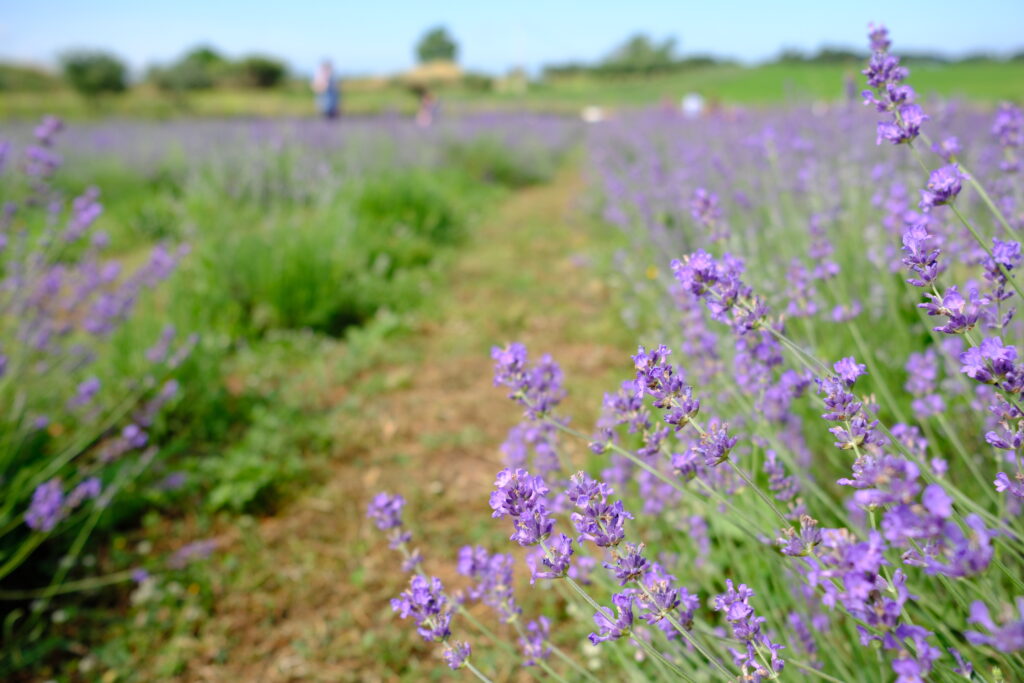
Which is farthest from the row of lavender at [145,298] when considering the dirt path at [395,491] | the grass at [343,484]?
the dirt path at [395,491]

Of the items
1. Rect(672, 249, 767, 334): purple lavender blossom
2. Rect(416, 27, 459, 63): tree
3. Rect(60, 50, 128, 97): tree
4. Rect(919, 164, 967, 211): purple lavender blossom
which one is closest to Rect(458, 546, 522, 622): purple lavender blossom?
Rect(672, 249, 767, 334): purple lavender blossom

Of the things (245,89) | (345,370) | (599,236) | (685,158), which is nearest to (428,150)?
(599,236)

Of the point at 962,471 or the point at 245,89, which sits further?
the point at 245,89

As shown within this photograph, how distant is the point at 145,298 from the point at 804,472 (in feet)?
9.85

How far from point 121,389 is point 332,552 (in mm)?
1142

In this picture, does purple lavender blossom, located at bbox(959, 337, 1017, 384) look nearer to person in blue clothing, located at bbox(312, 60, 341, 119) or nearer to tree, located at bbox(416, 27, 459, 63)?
person in blue clothing, located at bbox(312, 60, 341, 119)

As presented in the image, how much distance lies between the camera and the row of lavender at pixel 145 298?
2164 mm

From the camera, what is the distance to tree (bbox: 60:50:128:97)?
32.0 m

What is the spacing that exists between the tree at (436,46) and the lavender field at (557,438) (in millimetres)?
79161

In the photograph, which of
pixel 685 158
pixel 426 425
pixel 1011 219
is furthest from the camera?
pixel 685 158

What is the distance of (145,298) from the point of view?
3.28 meters

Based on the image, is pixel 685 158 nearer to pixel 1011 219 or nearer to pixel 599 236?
pixel 599 236

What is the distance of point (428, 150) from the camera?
8906 millimetres

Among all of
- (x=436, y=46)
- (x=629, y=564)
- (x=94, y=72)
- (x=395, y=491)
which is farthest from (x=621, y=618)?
(x=436, y=46)
